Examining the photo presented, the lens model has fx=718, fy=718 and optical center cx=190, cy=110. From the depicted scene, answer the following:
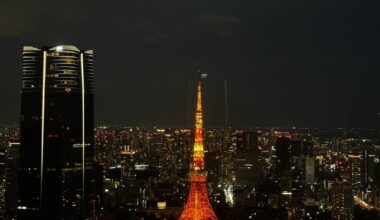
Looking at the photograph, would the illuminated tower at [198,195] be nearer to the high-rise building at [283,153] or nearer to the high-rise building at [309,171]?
the high-rise building at [283,153]

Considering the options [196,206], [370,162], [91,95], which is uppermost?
[91,95]

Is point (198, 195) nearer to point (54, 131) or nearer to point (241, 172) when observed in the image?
point (241, 172)

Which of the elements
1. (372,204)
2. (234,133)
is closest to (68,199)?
(234,133)

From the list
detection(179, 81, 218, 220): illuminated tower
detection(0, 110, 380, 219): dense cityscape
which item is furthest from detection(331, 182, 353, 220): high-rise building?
detection(179, 81, 218, 220): illuminated tower

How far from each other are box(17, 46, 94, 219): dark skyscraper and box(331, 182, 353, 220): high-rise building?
3.62 m

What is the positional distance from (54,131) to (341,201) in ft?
13.9

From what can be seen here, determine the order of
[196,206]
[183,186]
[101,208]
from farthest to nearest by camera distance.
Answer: [183,186]
[196,206]
[101,208]

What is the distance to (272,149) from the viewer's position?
1088 centimetres

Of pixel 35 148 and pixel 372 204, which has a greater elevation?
pixel 35 148

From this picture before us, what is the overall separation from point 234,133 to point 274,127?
2.28ft

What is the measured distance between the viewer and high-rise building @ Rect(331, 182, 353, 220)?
10.1 m

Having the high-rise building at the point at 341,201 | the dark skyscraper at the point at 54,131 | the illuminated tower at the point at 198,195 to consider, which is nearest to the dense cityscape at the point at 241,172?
the high-rise building at the point at 341,201

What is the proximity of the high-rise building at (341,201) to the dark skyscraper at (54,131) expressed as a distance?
11.9 feet

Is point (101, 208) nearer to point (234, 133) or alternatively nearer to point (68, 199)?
point (68, 199)
